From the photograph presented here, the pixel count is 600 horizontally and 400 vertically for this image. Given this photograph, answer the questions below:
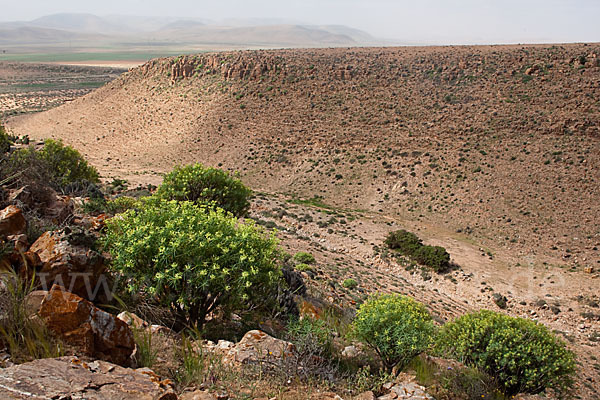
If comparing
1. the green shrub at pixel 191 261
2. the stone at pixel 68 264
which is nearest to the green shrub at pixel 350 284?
the green shrub at pixel 191 261

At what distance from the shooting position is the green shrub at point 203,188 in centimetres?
A: 1698

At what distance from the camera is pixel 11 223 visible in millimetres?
7055

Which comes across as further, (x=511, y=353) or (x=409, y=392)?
(x=511, y=353)

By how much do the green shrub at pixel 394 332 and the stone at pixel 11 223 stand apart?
6.52 metres

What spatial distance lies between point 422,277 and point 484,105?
22689 millimetres

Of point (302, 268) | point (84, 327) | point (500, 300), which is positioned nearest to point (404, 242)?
point (500, 300)

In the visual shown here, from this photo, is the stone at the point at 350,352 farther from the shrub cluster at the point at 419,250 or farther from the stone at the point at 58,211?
the shrub cluster at the point at 419,250

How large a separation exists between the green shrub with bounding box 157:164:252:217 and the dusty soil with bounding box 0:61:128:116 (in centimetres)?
5233

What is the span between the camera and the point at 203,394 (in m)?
A: 5.01

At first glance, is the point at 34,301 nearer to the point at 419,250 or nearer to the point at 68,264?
the point at 68,264

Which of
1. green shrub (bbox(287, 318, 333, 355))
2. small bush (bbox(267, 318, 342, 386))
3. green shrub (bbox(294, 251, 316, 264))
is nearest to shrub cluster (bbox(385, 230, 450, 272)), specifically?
green shrub (bbox(294, 251, 316, 264))

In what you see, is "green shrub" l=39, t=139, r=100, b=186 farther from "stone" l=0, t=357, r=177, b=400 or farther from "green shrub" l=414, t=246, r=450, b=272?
"stone" l=0, t=357, r=177, b=400

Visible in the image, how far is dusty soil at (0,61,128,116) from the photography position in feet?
208

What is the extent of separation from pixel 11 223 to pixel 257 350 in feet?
15.8
